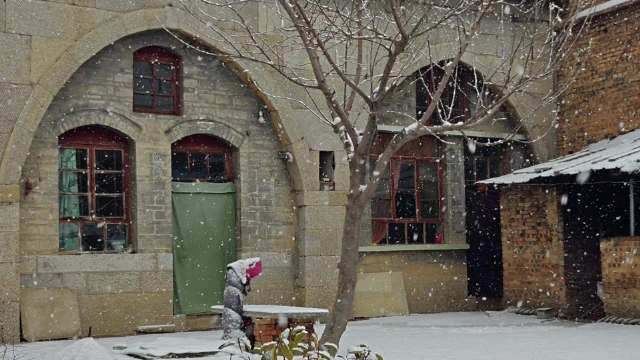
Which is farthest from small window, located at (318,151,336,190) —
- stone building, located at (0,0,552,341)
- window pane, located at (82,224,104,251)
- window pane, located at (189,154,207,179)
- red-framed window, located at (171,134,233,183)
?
window pane, located at (82,224,104,251)

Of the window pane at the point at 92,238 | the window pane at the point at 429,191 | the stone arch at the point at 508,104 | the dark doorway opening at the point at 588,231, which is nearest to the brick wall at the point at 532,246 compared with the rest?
the dark doorway opening at the point at 588,231

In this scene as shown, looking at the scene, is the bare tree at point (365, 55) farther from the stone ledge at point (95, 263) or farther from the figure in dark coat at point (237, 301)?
the stone ledge at point (95, 263)

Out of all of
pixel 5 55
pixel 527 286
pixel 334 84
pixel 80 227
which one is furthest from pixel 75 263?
pixel 527 286

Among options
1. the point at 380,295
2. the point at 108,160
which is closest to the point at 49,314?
the point at 108,160

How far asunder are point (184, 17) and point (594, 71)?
766 centimetres

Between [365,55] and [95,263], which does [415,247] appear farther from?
[95,263]

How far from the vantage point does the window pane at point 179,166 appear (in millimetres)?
15195

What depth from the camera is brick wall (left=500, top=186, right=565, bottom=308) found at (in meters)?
16.2

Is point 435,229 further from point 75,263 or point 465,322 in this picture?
point 75,263

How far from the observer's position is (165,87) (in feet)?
49.6

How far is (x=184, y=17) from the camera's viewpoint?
48.3 feet

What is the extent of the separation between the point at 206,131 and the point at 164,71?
1.19 metres

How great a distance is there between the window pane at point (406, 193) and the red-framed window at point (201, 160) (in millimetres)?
3488

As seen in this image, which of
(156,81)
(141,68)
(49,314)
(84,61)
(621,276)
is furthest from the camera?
(156,81)
